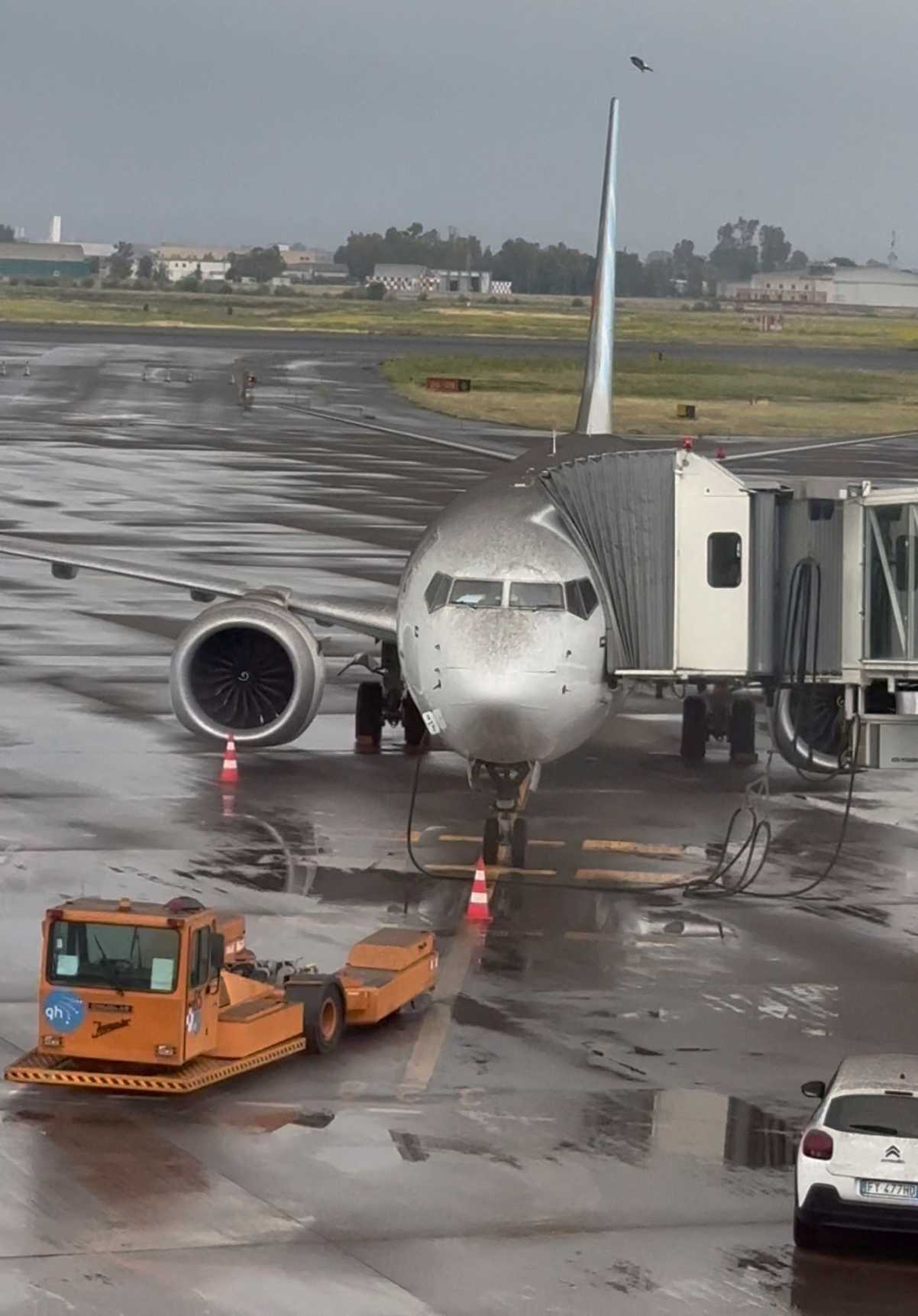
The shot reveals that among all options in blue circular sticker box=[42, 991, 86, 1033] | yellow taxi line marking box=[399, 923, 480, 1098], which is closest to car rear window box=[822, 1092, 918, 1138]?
yellow taxi line marking box=[399, 923, 480, 1098]

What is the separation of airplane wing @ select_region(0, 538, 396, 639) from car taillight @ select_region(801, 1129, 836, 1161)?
15612 mm

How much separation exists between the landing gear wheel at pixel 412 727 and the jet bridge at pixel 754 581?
21.3 ft

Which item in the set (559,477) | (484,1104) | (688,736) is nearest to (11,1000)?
(484,1104)

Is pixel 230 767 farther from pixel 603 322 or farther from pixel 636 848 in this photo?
pixel 603 322

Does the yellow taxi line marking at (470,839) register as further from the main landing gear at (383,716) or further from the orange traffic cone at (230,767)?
the main landing gear at (383,716)

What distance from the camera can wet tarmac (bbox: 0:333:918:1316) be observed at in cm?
1396

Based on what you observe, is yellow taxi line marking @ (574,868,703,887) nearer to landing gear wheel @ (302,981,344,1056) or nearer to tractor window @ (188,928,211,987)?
landing gear wheel @ (302,981,344,1056)

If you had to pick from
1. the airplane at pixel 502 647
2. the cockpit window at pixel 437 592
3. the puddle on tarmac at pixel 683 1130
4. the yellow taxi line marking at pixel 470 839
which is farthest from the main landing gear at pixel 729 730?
the puddle on tarmac at pixel 683 1130

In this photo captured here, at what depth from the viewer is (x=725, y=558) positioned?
995 inches

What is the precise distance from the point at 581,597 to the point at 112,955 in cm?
867

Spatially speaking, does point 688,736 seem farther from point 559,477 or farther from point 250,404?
point 250,404

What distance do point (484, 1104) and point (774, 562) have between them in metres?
9.95

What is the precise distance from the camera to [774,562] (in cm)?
2556

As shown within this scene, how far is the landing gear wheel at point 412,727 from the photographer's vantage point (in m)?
31.6
